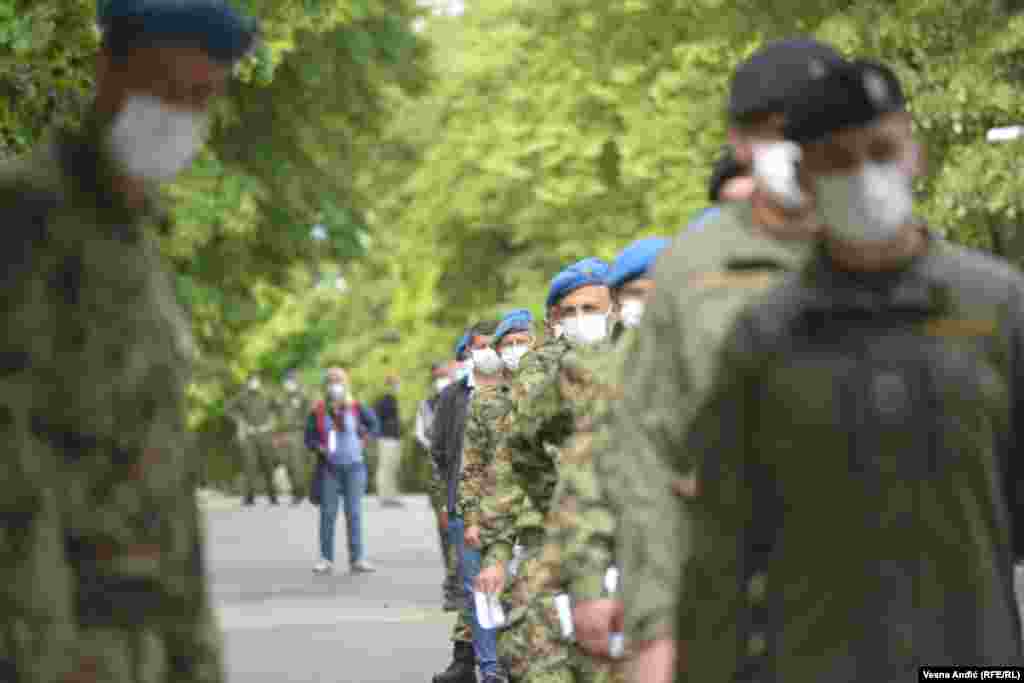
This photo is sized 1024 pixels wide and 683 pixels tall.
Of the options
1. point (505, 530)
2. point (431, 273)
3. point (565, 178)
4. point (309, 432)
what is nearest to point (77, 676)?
point (505, 530)

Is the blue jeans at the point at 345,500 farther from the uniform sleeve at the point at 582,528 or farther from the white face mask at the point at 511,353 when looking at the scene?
the uniform sleeve at the point at 582,528

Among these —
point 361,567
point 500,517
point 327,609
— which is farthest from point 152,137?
point 361,567

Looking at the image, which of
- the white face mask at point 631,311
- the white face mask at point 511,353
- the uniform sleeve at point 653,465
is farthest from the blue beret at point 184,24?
the white face mask at point 511,353

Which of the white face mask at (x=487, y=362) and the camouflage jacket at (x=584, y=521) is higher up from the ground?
the white face mask at (x=487, y=362)

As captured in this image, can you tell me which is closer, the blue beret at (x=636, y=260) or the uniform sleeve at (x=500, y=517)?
the blue beret at (x=636, y=260)

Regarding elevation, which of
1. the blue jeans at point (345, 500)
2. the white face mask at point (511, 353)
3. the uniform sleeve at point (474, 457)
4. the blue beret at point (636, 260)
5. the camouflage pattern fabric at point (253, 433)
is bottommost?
the blue beret at point (636, 260)

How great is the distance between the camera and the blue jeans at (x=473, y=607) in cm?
1578

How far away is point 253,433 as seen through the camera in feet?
166

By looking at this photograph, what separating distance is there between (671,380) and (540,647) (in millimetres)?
4145

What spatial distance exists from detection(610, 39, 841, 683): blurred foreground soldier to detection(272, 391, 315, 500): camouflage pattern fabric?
153 feet

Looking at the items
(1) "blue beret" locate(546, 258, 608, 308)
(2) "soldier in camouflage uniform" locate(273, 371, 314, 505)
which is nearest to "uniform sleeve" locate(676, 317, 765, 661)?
(1) "blue beret" locate(546, 258, 608, 308)

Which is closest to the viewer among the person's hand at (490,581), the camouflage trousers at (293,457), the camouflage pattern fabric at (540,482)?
the camouflage pattern fabric at (540,482)

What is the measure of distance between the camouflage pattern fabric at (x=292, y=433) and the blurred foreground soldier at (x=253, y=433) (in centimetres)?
85

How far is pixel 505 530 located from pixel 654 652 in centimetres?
642
